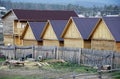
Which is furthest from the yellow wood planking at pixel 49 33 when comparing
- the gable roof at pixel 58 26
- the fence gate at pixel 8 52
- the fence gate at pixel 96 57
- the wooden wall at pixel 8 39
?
the wooden wall at pixel 8 39

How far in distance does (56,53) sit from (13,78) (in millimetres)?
12420

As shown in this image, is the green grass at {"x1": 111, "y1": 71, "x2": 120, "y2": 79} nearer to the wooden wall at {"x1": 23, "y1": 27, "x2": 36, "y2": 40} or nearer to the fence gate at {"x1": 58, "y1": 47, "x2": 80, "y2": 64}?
the fence gate at {"x1": 58, "y1": 47, "x2": 80, "y2": 64}

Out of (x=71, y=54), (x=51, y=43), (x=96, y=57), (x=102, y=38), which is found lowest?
(x=96, y=57)

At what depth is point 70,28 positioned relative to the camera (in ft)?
161

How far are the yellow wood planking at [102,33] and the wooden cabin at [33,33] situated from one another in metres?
10.3

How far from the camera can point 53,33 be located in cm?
5172

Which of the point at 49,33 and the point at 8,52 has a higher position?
the point at 49,33

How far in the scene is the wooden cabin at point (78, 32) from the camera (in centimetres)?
4775

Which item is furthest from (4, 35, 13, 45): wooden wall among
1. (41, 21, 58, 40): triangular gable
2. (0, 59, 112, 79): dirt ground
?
(0, 59, 112, 79): dirt ground

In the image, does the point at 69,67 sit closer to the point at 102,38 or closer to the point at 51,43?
the point at 102,38

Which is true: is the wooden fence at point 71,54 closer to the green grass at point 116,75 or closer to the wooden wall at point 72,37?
the wooden wall at point 72,37

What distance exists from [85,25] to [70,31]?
1.95 m

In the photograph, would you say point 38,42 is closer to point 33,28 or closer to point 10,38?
point 33,28

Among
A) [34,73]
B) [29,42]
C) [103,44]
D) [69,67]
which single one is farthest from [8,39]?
[34,73]
